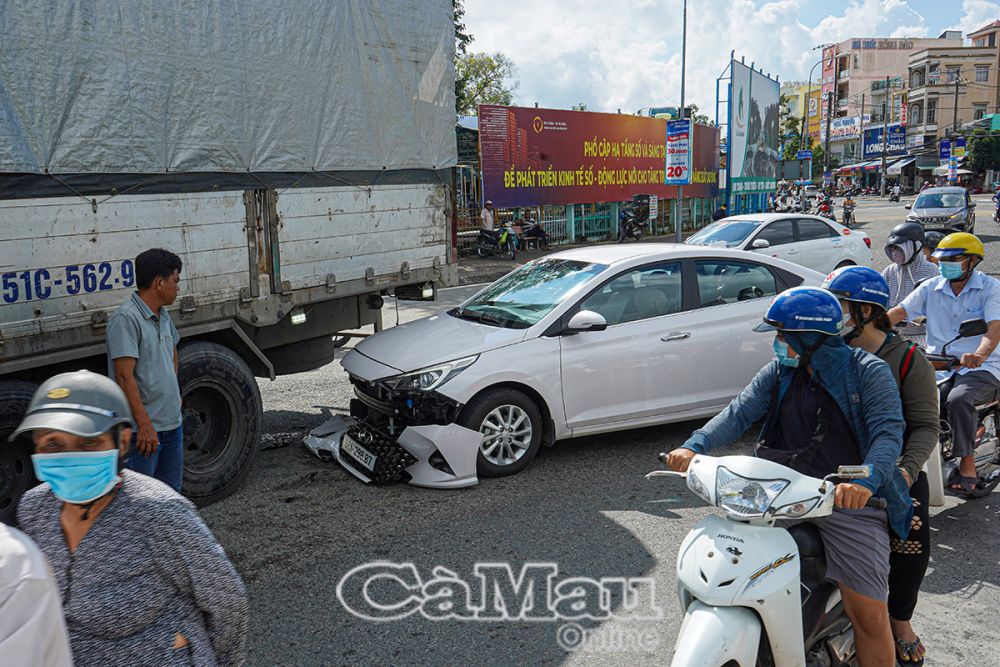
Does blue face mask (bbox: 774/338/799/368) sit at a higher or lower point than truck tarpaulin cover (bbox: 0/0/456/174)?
lower

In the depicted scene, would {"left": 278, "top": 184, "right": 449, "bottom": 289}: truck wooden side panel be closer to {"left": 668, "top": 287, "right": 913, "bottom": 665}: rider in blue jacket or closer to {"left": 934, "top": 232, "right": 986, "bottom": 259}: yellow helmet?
{"left": 668, "top": 287, "right": 913, "bottom": 665}: rider in blue jacket

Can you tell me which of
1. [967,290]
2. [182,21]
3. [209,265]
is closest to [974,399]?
[967,290]

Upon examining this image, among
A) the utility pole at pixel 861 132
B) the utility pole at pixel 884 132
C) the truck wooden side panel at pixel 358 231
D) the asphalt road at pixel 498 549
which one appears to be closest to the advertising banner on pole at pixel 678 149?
the truck wooden side panel at pixel 358 231

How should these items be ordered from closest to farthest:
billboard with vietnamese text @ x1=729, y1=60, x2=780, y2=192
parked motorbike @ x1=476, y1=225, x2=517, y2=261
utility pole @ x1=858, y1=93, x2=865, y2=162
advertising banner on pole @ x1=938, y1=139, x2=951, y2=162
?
parked motorbike @ x1=476, y1=225, x2=517, y2=261, billboard with vietnamese text @ x1=729, y1=60, x2=780, y2=192, advertising banner on pole @ x1=938, y1=139, x2=951, y2=162, utility pole @ x1=858, y1=93, x2=865, y2=162

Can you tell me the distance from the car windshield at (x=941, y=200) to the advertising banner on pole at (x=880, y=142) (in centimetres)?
7206

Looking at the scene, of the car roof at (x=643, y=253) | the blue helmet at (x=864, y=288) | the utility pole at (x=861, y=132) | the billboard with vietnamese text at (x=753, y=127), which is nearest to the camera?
the blue helmet at (x=864, y=288)

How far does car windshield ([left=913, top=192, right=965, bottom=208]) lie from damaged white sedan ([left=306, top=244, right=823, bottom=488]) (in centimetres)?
2044

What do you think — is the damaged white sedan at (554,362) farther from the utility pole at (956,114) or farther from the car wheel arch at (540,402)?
the utility pole at (956,114)

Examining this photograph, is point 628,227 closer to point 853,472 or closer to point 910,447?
point 910,447

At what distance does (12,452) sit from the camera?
460 centimetres

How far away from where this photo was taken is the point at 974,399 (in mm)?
5062

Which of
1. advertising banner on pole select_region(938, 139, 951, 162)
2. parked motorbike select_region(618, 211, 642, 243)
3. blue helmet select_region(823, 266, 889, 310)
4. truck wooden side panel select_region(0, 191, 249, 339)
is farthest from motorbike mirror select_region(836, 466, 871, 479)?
advertising banner on pole select_region(938, 139, 951, 162)

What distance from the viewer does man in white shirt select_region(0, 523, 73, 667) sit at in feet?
5.08

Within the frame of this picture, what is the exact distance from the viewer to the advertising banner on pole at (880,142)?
9125cm
